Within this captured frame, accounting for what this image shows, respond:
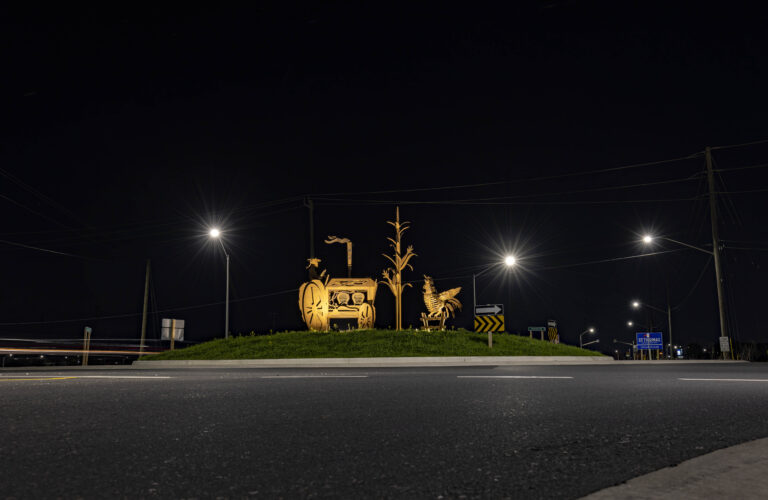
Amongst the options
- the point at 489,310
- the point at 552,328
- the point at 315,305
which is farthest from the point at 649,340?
the point at 315,305

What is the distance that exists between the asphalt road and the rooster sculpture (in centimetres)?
2367

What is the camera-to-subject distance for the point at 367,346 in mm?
26453

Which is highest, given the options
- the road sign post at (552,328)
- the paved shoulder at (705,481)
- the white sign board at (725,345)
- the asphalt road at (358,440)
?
the road sign post at (552,328)

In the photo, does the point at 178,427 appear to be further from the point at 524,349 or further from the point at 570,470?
the point at 524,349

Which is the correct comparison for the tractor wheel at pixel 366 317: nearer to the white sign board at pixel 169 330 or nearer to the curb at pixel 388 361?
the curb at pixel 388 361

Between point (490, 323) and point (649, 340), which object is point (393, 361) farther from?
point (649, 340)

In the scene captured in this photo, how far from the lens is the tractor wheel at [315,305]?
30.7 metres

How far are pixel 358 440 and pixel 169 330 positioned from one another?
29783mm

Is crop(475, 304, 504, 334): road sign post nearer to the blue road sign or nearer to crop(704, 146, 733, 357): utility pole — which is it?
crop(704, 146, 733, 357): utility pole

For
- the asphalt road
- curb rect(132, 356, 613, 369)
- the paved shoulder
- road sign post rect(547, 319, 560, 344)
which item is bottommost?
curb rect(132, 356, 613, 369)

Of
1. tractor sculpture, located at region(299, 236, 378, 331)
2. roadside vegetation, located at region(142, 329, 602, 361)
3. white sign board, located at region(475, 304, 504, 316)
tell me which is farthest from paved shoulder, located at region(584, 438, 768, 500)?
tractor sculpture, located at region(299, 236, 378, 331)

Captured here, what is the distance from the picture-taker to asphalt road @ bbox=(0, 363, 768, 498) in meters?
2.97

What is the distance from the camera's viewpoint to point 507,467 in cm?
334

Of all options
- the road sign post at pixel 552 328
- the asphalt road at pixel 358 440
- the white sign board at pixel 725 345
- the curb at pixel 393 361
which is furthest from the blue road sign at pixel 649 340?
the asphalt road at pixel 358 440
